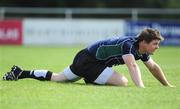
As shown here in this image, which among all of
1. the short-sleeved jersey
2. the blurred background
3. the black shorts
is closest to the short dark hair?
the short-sleeved jersey

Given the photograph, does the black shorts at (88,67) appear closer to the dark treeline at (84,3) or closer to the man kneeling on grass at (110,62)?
the man kneeling on grass at (110,62)

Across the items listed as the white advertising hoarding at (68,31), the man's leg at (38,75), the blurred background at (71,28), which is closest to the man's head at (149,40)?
the man's leg at (38,75)

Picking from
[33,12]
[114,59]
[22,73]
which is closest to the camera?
[114,59]

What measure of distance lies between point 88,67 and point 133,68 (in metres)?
1.10

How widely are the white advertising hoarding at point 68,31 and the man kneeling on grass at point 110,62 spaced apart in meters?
22.6

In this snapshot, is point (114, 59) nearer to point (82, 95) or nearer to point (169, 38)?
point (82, 95)

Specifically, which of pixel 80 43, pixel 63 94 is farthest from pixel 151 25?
pixel 63 94

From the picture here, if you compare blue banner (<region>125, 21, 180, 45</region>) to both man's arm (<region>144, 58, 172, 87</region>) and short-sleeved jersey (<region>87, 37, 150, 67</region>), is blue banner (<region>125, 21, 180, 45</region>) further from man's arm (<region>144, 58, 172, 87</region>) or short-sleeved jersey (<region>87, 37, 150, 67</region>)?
short-sleeved jersey (<region>87, 37, 150, 67</region>)

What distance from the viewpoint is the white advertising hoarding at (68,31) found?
36.6 meters

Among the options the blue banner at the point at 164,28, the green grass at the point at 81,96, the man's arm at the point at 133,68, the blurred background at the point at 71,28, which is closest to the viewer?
the green grass at the point at 81,96

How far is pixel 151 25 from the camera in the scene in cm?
3753

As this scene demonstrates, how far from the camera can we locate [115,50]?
42.9 ft

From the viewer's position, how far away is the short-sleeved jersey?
1297cm

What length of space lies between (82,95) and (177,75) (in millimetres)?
5907
